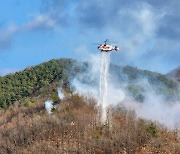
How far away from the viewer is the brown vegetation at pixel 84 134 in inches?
1742

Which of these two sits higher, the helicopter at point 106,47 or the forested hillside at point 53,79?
the forested hillside at point 53,79

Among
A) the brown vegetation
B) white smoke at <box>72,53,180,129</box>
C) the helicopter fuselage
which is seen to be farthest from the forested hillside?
the helicopter fuselage

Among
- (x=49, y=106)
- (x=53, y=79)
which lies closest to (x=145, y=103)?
(x=49, y=106)

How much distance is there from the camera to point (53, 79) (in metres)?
89.2

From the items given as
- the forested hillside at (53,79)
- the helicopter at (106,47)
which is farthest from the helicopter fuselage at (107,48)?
the forested hillside at (53,79)

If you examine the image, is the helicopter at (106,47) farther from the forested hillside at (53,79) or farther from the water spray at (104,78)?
the forested hillside at (53,79)

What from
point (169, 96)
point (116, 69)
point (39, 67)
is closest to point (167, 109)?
point (169, 96)

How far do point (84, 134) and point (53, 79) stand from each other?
4212 cm

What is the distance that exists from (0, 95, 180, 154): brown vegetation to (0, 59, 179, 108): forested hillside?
2281 cm

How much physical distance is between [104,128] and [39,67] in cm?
4820

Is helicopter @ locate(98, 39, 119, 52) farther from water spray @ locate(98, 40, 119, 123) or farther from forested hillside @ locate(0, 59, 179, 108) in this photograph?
forested hillside @ locate(0, 59, 179, 108)

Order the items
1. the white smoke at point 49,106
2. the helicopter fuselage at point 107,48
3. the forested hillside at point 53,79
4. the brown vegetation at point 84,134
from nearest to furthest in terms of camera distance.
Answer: the brown vegetation at point 84,134 → the helicopter fuselage at point 107,48 → the white smoke at point 49,106 → the forested hillside at point 53,79

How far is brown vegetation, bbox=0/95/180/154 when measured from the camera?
44250 mm

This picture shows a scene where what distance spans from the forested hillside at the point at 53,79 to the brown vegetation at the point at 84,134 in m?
22.8
